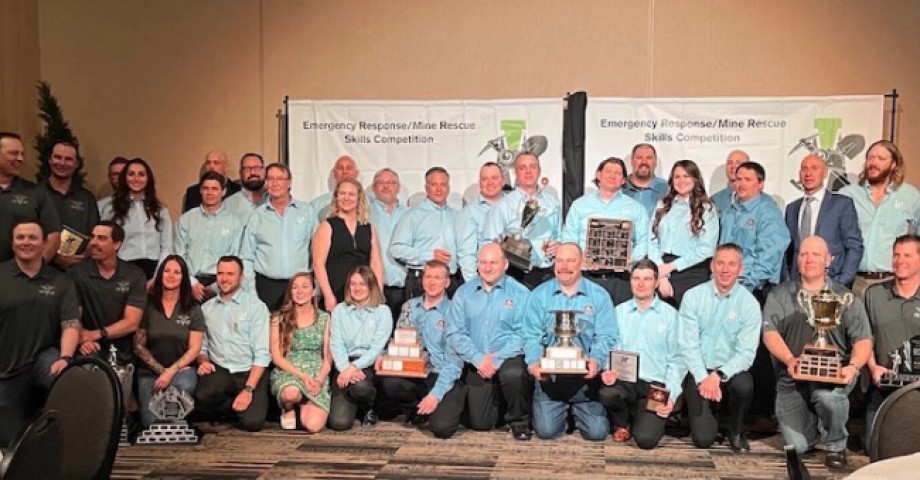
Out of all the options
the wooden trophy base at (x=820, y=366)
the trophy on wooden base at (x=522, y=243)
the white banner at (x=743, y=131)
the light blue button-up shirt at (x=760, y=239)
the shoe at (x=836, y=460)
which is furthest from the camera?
the white banner at (x=743, y=131)

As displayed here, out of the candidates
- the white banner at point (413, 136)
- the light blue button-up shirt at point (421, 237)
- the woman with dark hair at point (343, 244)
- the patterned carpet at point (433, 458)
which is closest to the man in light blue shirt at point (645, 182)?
the white banner at point (413, 136)

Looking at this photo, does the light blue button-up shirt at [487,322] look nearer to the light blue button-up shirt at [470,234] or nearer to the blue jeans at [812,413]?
the light blue button-up shirt at [470,234]

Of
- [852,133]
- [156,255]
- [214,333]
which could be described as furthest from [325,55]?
[852,133]

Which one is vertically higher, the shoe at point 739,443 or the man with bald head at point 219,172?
the man with bald head at point 219,172

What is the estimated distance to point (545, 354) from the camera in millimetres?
6363

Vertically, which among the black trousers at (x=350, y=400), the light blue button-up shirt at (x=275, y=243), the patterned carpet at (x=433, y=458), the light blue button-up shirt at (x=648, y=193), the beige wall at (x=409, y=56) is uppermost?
the beige wall at (x=409, y=56)

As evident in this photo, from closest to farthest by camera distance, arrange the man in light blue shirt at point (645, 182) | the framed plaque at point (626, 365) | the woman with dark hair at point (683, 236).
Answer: the framed plaque at point (626, 365) < the woman with dark hair at point (683, 236) < the man in light blue shirt at point (645, 182)

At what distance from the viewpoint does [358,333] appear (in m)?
6.82

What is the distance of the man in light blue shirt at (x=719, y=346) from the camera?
20.4 ft

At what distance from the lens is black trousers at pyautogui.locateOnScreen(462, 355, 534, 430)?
21.4 ft

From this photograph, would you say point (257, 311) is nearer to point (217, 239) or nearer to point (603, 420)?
point (217, 239)

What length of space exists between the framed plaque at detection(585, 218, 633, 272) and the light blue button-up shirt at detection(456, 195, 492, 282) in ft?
2.99

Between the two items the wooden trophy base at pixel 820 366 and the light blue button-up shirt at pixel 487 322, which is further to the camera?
the light blue button-up shirt at pixel 487 322

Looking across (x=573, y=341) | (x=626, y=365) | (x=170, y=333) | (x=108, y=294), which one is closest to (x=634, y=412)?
(x=626, y=365)
